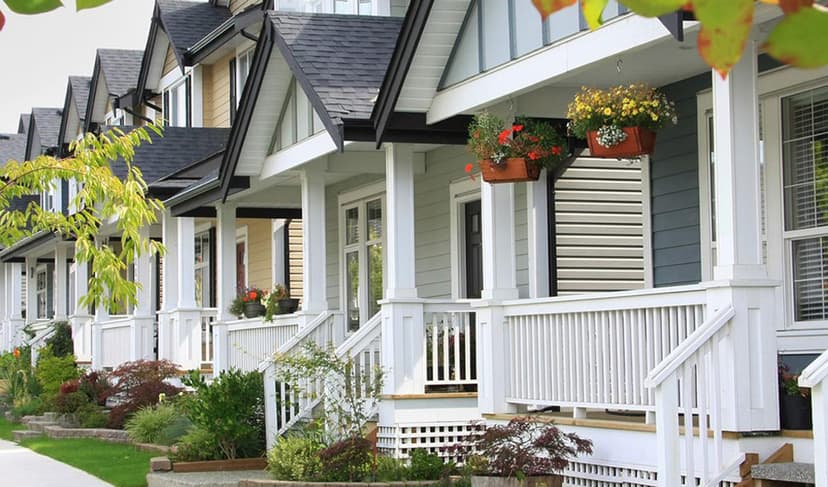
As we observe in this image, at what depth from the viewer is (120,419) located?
20516 mm

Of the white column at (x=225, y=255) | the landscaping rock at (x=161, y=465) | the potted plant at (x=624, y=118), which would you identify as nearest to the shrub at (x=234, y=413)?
the landscaping rock at (x=161, y=465)

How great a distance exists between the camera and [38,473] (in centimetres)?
1586

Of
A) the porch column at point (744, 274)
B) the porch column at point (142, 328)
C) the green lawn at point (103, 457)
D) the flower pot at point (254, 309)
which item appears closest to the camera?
the porch column at point (744, 274)

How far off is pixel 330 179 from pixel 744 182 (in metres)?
9.05

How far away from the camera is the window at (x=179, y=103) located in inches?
1035

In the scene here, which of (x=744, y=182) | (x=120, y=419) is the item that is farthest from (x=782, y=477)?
(x=120, y=419)

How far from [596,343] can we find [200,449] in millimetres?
6145

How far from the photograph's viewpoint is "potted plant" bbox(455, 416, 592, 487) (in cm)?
1011

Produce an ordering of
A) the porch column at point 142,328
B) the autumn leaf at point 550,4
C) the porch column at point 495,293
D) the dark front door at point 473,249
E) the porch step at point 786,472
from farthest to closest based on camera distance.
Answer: the porch column at point 142,328
the dark front door at point 473,249
the porch column at point 495,293
the porch step at point 786,472
the autumn leaf at point 550,4

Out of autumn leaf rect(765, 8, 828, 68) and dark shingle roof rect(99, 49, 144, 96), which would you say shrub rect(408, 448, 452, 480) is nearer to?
autumn leaf rect(765, 8, 828, 68)

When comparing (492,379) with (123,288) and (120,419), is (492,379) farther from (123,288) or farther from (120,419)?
(120,419)

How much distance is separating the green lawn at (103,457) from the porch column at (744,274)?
8.15m

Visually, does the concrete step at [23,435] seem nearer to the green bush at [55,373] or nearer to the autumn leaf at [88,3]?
the green bush at [55,373]

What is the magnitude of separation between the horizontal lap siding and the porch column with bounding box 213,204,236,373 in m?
8.59
